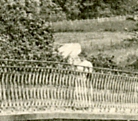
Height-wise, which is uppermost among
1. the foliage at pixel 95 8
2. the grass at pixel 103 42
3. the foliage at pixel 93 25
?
the foliage at pixel 95 8

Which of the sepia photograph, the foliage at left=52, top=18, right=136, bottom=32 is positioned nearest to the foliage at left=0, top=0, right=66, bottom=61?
the sepia photograph

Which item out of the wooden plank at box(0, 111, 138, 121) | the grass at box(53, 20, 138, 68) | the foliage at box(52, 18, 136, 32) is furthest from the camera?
the foliage at box(52, 18, 136, 32)

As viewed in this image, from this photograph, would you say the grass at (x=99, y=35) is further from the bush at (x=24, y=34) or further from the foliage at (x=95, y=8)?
the bush at (x=24, y=34)

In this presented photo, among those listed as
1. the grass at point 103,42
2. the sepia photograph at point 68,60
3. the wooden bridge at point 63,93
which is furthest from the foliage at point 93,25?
the wooden bridge at point 63,93

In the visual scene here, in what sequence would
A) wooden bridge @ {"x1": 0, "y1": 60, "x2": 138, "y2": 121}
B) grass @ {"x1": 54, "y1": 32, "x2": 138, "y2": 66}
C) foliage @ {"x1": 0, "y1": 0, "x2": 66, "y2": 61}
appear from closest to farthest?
wooden bridge @ {"x1": 0, "y1": 60, "x2": 138, "y2": 121} → foliage @ {"x1": 0, "y1": 0, "x2": 66, "y2": 61} → grass @ {"x1": 54, "y1": 32, "x2": 138, "y2": 66}

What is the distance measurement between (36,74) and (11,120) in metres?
1.43

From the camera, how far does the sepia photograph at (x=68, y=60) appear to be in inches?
523

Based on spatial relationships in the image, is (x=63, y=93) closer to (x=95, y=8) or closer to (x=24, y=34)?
(x=24, y=34)

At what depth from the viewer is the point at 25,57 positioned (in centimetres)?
1700

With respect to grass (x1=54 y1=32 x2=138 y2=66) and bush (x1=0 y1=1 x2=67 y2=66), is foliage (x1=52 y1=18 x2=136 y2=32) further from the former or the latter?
bush (x1=0 y1=1 x2=67 y2=66)

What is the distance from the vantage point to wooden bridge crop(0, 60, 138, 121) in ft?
42.8

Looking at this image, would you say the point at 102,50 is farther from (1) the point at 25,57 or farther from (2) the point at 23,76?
(2) the point at 23,76

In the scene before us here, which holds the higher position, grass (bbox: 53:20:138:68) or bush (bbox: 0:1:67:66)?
bush (bbox: 0:1:67:66)

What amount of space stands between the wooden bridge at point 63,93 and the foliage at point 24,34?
8.85 feet
